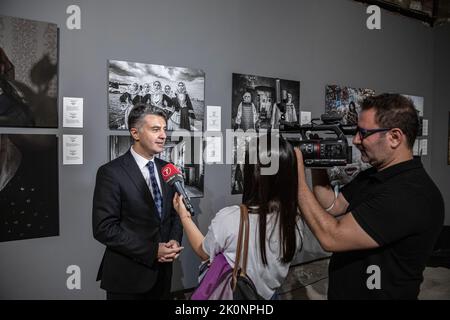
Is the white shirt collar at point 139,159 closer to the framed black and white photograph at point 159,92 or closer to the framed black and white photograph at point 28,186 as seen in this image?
the framed black and white photograph at point 159,92

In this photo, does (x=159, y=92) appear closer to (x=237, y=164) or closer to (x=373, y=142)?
(x=237, y=164)

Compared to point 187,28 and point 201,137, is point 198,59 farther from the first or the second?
point 201,137

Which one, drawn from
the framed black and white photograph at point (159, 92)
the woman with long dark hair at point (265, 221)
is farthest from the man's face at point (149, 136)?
the woman with long dark hair at point (265, 221)

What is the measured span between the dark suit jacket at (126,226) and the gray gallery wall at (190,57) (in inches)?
22.7

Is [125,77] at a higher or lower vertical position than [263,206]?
higher

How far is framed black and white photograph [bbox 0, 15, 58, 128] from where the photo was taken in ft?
7.16

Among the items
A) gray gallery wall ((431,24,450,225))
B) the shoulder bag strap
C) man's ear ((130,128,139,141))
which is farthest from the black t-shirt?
gray gallery wall ((431,24,450,225))

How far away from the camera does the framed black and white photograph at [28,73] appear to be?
7.16 feet

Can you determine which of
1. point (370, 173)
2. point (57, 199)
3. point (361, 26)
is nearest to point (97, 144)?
point (57, 199)

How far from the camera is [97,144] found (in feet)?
8.22

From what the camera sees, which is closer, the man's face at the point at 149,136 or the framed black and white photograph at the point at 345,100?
the man's face at the point at 149,136

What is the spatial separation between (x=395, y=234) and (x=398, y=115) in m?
0.55
